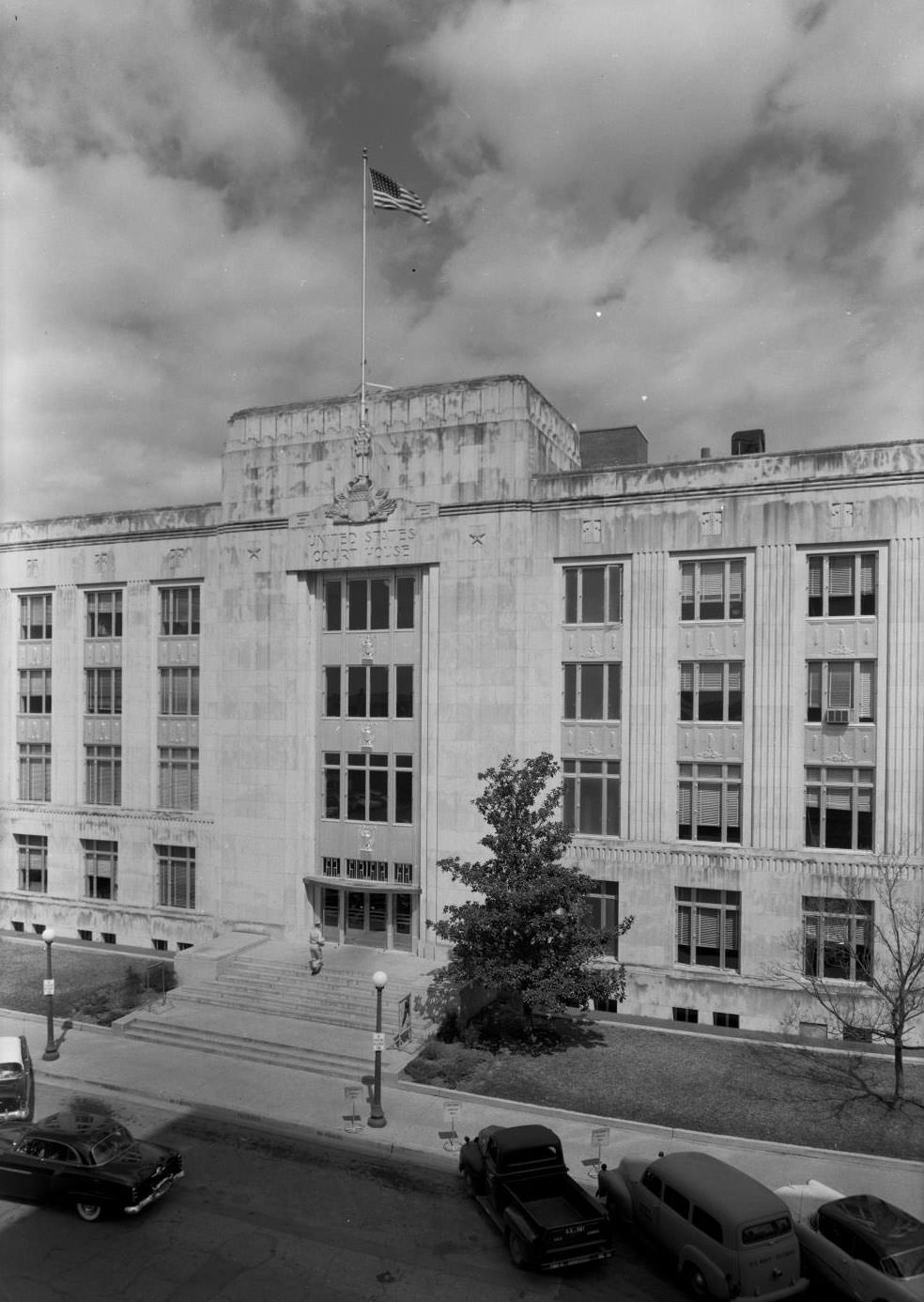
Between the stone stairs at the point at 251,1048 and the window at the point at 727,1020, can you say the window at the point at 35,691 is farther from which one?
the window at the point at 727,1020

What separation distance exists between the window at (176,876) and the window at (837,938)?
2241 cm

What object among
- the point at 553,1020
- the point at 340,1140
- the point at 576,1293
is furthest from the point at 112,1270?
the point at 553,1020

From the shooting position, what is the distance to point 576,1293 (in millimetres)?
14461

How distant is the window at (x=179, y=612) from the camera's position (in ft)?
117

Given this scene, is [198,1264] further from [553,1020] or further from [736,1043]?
[736,1043]

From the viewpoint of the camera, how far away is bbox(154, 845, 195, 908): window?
115ft

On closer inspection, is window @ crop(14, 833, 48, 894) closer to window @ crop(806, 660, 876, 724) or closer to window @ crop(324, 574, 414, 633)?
window @ crop(324, 574, 414, 633)

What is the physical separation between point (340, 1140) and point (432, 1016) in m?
6.71

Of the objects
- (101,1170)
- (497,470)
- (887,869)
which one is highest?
(497,470)

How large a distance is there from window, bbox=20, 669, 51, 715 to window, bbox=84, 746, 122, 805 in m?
3.03

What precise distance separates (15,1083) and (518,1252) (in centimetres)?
1253

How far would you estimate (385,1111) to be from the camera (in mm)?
21250

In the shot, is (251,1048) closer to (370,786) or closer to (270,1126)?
(270,1126)

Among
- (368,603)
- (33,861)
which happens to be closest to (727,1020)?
(368,603)
